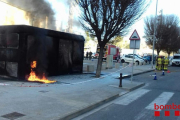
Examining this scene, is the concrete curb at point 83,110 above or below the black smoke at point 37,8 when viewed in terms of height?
below

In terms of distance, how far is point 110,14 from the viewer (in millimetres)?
9805

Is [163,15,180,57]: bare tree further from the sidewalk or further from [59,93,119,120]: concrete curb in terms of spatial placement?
[59,93,119,120]: concrete curb

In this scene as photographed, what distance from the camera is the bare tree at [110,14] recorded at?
9555 millimetres

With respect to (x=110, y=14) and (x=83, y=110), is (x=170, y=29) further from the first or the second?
(x=83, y=110)

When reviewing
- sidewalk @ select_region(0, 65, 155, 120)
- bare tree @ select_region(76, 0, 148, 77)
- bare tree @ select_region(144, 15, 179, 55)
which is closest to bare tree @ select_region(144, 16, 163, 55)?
bare tree @ select_region(144, 15, 179, 55)

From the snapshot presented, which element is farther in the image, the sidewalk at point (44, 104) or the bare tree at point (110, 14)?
the bare tree at point (110, 14)

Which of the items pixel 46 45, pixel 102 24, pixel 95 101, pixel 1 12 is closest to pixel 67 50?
pixel 46 45

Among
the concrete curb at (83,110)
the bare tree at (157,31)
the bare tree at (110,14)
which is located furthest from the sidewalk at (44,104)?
the bare tree at (157,31)

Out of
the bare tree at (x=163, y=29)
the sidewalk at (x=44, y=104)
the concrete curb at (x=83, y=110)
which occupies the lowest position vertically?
the concrete curb at (x=83, y=110)

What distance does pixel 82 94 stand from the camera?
6.29 m

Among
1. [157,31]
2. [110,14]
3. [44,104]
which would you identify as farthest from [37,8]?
[157,31]

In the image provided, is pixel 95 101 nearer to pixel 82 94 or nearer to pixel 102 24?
pixel 82 94

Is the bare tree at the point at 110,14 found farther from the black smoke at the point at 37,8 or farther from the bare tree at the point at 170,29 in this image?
the bare tree at the point at 170,29

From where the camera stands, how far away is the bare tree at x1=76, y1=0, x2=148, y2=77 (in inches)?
376
